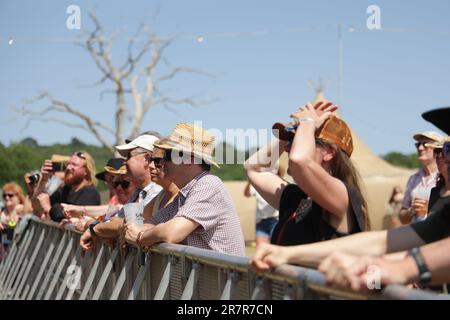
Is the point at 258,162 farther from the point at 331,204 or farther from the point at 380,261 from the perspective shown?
the point at 380,261

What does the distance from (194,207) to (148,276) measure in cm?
52

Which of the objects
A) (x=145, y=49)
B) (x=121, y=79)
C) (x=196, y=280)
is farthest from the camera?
(x=121, y=79)

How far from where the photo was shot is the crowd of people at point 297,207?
8.86 feet

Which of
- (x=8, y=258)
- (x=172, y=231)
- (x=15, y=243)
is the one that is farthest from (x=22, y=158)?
(x=172, y=231)

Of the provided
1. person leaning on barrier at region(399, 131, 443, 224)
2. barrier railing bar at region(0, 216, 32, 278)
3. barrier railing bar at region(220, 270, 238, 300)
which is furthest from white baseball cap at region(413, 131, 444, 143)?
barrier railing bar at region(0, 216, 32, 278)

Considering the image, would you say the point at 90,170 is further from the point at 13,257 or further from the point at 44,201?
the point at 13,257

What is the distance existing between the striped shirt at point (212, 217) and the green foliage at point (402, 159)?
5972 centimetres

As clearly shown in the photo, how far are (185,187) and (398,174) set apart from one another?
21919mm

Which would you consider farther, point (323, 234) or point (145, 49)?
point (145, 49)

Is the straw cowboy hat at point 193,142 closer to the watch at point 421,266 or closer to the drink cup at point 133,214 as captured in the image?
the drink cup at point 133,214

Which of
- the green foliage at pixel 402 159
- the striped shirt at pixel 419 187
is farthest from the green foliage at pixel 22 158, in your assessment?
the green foliage at pixel 402 159
